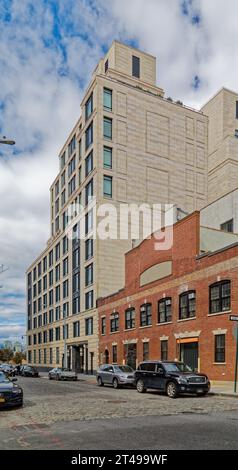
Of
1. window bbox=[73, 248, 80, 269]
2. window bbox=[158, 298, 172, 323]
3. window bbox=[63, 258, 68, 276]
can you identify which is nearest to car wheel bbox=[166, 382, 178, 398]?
window bbox=[158, 298, 172, 323]

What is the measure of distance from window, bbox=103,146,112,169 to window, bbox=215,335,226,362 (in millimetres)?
32097

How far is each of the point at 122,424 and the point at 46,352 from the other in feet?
247

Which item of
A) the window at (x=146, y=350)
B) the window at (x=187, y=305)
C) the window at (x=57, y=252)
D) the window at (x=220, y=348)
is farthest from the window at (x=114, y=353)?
the window at (x=57, y=252)

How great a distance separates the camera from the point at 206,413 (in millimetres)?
15008

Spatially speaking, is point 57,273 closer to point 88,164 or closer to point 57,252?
point 57,252

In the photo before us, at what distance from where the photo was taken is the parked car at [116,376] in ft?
95.5

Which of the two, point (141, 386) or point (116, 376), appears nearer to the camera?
point (141, 386)

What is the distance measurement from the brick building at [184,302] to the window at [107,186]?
12.1 metres

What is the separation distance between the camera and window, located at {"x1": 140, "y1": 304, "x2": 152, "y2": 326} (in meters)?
40.7

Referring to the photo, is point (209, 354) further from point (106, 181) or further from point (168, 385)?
point (106, 181)

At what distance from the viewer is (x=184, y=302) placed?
114ft

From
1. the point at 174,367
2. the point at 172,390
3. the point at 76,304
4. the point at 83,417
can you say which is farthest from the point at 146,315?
the point at 83,417

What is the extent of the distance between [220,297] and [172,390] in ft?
31.8

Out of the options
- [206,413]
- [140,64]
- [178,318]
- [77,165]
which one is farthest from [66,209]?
[206,413]
